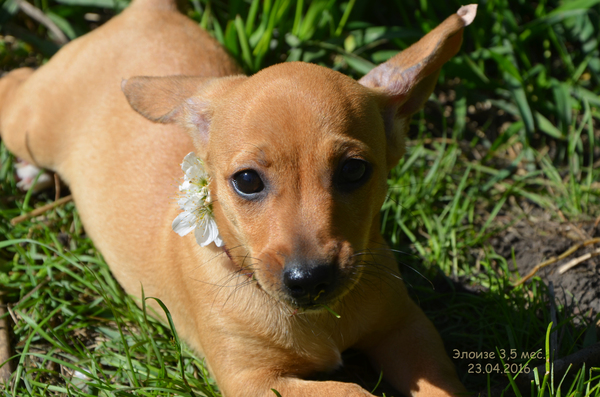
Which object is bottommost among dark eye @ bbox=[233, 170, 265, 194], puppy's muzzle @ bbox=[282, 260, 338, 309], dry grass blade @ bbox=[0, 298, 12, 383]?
dry grass blade @ bbox=[0, 298, 12, 383]

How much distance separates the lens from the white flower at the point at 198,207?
10.2ft

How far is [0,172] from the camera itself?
5.10 m

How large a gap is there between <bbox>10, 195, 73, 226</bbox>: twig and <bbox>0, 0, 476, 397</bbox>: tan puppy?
33 cm

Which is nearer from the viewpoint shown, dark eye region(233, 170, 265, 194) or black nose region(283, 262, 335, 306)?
black nose region(283, 262, 335, 306)

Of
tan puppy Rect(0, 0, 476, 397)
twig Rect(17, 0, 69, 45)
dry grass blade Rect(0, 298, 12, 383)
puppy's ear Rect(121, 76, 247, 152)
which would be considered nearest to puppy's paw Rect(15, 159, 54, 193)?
tan puppy Rect(0, 0, 476, 397)

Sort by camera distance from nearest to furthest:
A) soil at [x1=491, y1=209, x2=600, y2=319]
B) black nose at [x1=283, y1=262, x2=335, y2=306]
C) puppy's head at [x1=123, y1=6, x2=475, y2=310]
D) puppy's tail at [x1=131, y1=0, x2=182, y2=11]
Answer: black nose at [x1=283, y1=262, x2=335, y2=306], puppy's head at [x1=123, y1=6, x2=475, y2=310], soil at [x1=491, y1=209, x2=600, y2=319], puppy's tail at [x1=131, y1=0, x2=182, y2=11]

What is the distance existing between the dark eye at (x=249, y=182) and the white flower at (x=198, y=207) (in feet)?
1.13

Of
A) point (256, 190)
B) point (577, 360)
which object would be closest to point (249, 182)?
point (256, 190)

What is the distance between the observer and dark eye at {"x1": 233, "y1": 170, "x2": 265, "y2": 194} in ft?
9.10

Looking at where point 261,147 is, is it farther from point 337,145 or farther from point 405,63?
point 405,63

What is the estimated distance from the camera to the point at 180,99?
3354mm

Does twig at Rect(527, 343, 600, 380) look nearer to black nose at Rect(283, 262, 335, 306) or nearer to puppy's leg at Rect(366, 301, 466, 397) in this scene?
puppy's leg at Rect(366, 301, 466, 397)

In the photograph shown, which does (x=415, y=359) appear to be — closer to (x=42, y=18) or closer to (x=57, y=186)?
(x=57, y=186)

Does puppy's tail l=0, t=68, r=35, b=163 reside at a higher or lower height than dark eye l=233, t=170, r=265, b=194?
lower
